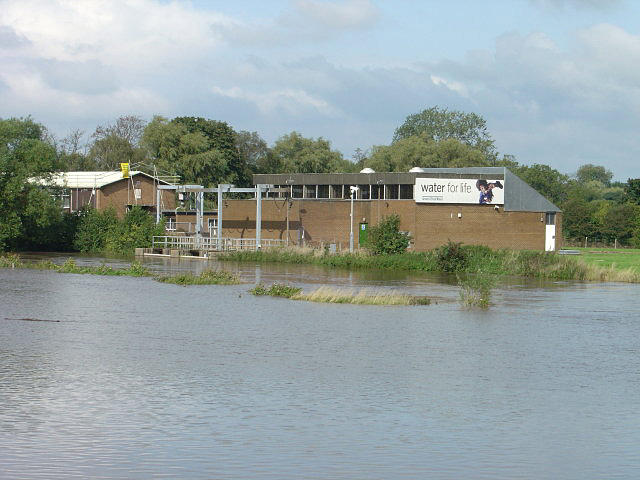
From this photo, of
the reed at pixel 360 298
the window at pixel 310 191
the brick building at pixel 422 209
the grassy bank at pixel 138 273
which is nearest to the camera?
the reed at pixel 360 298

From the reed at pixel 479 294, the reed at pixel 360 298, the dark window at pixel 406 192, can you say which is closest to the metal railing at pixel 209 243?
the dark window at pixel 406 192

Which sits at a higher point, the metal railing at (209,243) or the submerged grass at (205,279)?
the metal railing at (209,243)

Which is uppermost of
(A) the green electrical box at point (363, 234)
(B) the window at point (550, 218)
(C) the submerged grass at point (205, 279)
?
(B) the window at point (550, 218)

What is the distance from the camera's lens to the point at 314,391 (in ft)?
65.8

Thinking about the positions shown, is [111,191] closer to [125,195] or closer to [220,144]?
[125,195]

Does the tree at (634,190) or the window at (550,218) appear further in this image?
the tree at (634,190)

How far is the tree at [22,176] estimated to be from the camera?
71500 mm

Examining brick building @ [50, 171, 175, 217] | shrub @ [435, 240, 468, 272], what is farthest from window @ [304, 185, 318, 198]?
shrub @ [435, 240, 468, 272]

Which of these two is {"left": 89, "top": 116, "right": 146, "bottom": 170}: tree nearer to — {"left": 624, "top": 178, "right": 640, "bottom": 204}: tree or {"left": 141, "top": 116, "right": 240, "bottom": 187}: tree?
{"left": 141, "top": 116, "right": 240, "bottom": 187}: tree

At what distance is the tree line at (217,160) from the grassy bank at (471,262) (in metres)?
19.1

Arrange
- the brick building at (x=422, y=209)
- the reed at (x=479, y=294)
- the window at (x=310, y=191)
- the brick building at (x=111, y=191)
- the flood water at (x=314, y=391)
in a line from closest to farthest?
1. the flood water at (x=314, y=391)
2. the reed at (x=479, y=294)
3. the brick building at (x=422, y=209)
4. the window at (x=310, y=191)
5. the brick building at (x=111, y=191)

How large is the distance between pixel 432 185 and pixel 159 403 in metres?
53.6

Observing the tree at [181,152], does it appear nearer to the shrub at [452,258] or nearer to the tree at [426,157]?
the tree at [426,157]

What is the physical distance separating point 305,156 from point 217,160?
1201 centimetres
